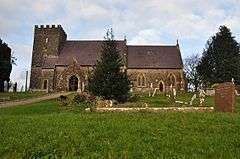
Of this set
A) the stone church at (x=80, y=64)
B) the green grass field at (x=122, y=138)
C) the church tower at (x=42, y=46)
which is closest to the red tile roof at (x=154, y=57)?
the stone church at (x=80, y=64)

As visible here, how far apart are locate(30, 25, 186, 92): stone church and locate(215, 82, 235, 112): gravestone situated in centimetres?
4381

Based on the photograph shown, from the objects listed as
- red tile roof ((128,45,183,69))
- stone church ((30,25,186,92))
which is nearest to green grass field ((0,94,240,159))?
stone church ((30,25,186,92))

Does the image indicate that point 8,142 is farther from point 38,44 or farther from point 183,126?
point 38,44

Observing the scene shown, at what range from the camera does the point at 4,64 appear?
2361 inches

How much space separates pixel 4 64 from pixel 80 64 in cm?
1218

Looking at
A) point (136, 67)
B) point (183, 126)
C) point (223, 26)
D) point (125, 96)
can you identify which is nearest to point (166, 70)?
point (136, 67)

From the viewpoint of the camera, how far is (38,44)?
6912 centimetres

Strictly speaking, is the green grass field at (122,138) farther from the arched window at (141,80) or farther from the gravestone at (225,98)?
the arched window at (141,80)

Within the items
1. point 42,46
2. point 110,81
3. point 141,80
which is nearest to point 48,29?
point 42,46

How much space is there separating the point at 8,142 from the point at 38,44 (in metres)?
59.0

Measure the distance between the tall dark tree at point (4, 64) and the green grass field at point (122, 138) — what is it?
46.3 m

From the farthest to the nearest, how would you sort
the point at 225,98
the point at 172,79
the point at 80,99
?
the point at 172,79 → the point at 80,99 → the point at 225,98

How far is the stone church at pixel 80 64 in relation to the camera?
65550mm

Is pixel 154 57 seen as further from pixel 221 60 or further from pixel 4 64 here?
pixel 4 64
